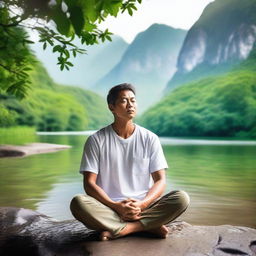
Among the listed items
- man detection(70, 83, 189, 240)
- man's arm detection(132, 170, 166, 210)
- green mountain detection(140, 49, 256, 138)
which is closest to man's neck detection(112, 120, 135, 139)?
man detection(70, 83, 189, 240)

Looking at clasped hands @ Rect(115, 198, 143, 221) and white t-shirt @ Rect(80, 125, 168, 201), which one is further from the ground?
white t-shirt @ Rect(80, 125, 168, 201)

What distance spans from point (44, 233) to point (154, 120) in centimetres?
3436

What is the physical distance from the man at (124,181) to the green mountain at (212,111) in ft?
83.1

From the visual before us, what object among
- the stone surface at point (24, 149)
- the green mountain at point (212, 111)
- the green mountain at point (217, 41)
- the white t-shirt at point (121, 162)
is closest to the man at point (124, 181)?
the white t-shirt at point (121, 162)

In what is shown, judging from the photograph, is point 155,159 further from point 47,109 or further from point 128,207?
point 47,109

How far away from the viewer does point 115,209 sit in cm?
220

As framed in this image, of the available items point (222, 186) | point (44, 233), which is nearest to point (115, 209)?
point (44, 233)

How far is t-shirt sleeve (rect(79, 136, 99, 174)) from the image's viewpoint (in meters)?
2.24

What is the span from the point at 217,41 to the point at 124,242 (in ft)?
182

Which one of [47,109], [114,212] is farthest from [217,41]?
[114,212]

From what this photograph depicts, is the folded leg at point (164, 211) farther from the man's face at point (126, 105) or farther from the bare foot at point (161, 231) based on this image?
the man's face at point (126, 105)

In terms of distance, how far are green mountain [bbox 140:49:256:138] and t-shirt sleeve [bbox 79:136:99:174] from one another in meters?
25.5

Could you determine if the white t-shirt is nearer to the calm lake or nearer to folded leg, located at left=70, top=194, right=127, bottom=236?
folded leg, located at left=70, top=194, right=127, bottom=236

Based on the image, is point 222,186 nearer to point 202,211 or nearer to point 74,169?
point 202,211
